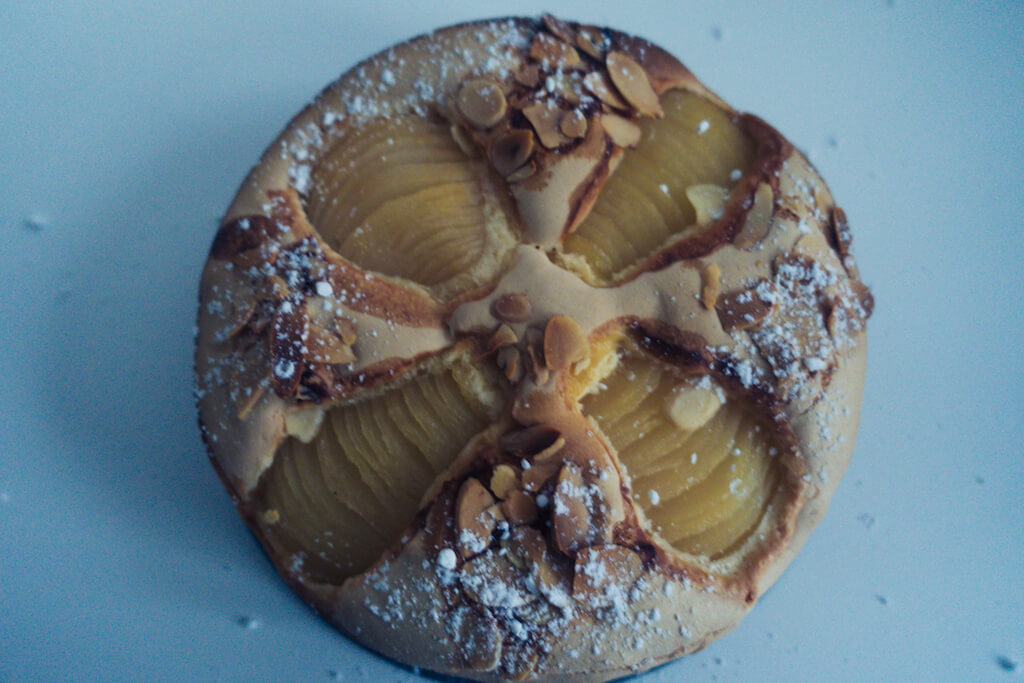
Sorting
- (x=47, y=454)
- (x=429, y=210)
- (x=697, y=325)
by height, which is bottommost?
(x=47, y=454)

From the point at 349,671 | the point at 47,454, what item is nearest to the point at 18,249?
the point at 47,454

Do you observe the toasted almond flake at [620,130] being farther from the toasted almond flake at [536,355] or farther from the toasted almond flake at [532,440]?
the toasted almond flake at [532,440]

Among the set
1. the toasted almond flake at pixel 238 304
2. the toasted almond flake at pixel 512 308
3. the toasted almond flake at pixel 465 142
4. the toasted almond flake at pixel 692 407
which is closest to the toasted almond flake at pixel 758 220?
the toasted almond flake at pixel 692 407

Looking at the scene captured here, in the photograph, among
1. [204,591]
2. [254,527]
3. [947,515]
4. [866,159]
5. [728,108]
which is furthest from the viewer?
[866,159]

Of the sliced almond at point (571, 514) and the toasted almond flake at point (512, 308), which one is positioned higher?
the toasted almond flake at point (512, 308)

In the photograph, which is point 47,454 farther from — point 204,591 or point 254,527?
point 254,527

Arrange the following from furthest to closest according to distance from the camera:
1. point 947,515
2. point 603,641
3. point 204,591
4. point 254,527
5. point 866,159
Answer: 1. point 866,159
2. point 947,515
3. point 204,591
4. point 254,527
5. point 603,641

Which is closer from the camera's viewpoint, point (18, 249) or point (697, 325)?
point (697, 325)

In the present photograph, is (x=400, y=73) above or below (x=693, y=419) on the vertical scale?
above
